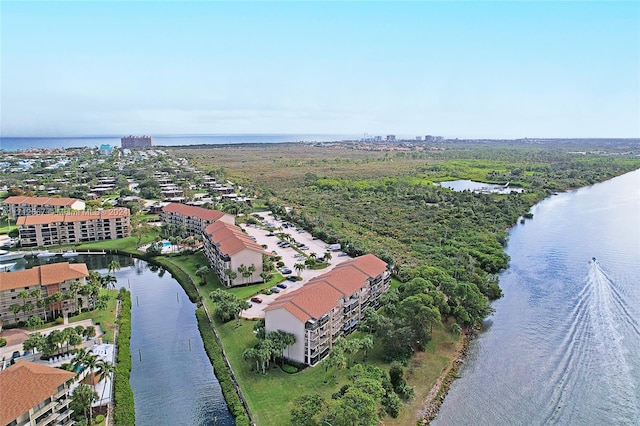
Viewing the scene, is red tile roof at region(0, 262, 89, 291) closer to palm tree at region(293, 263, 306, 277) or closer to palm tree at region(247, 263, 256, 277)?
palm tree at region(247, 263, 256, 277)

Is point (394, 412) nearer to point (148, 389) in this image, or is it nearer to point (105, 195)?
point (148, 389)

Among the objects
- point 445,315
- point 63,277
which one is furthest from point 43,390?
point 445,315

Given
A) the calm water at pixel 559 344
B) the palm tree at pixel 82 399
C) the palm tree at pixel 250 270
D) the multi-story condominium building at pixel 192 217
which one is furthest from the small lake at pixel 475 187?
the palm tree at pixel 82 399

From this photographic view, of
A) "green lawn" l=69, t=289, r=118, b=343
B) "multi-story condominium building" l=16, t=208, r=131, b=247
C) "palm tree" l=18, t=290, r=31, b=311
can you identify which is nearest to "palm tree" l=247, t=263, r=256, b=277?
"green lawn" l=69, t=289, r=118, b=343

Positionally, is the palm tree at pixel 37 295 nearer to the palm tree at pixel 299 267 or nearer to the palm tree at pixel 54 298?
the palm tree at pixel 54 298

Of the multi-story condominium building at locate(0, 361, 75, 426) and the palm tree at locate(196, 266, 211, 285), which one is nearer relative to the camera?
the multi-story condominium building at locate(0, 361, 75, 426)

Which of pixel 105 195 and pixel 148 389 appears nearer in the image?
pixel 148 389
